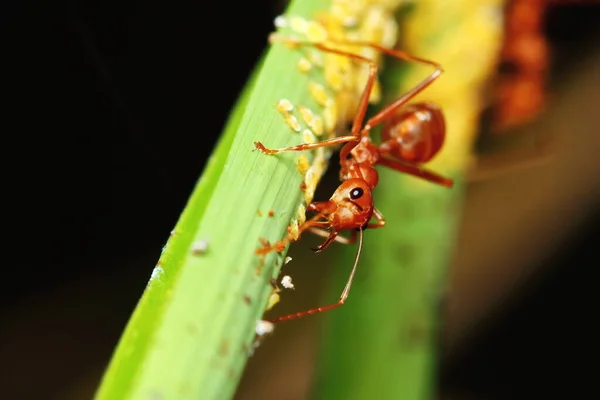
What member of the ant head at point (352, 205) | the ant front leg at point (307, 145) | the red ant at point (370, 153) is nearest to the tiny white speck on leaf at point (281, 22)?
the red ant at point (370, 153)

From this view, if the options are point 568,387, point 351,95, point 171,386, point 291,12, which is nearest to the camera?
point 171,386

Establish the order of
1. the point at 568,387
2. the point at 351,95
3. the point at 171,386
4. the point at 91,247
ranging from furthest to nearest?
the point at 568,387, the point at 91,247, the point at 351,95, the point at 171,386

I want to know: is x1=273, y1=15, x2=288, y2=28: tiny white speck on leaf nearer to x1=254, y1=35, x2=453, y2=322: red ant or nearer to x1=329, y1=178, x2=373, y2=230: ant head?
x1=254, y1=35, x2=453, y2=322: red ant

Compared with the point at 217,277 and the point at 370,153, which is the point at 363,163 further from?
the point at 217,277

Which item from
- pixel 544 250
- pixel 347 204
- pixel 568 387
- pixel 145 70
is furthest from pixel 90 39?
pixel 568 387

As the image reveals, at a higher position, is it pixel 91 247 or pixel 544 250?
pixel 544 250

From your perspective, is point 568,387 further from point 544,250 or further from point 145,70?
point 145,70

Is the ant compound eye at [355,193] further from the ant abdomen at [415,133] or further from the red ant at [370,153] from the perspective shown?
the ant abdomen at [415,133]
